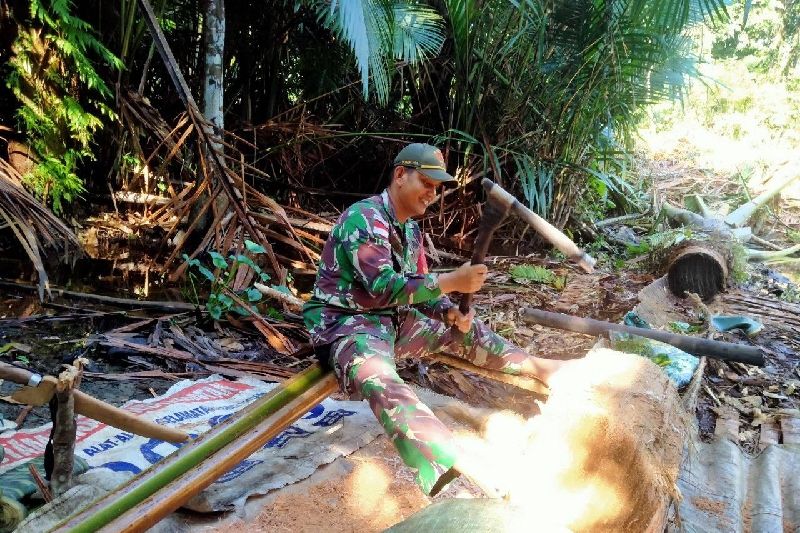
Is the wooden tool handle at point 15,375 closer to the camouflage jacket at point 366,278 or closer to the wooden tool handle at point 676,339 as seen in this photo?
the camouflage jacket at point 366,278

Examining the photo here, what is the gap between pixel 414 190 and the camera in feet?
8.02

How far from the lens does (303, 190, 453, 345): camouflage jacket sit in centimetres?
232

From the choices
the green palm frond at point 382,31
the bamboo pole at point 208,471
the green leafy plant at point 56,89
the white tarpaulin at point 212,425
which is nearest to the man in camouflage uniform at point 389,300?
the bamboo pole at point 208,471

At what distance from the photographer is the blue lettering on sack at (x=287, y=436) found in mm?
2516

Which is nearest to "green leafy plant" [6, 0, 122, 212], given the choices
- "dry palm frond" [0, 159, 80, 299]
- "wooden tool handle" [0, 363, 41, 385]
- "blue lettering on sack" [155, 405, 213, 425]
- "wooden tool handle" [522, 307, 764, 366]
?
"dry palm frond" [0, 159, 80, 299]

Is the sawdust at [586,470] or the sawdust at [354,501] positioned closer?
the sawdust at [586,470]

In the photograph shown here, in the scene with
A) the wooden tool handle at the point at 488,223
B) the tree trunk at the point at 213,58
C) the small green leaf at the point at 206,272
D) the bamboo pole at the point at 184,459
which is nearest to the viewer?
the bamboo pole at the point at 184,459

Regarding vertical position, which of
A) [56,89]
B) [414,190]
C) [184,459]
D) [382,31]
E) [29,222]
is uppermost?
[382,31]

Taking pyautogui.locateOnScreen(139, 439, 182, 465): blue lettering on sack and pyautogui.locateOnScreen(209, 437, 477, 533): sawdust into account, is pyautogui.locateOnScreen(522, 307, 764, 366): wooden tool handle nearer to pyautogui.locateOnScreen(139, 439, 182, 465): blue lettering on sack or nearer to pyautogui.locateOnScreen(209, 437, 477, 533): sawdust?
pyautogui.locateOnScreen(209, 437, 477, 533): sawdust

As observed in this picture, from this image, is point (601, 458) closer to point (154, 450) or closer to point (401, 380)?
point (401, 380)

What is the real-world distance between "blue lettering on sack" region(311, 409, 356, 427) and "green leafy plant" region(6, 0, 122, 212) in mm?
3630

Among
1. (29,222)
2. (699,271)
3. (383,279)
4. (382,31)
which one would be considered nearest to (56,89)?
(29,222)

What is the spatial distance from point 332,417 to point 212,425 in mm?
544

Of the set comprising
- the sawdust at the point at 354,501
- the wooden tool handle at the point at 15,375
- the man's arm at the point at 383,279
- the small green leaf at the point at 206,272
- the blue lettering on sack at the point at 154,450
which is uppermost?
the man's arm at the point at 383,279
